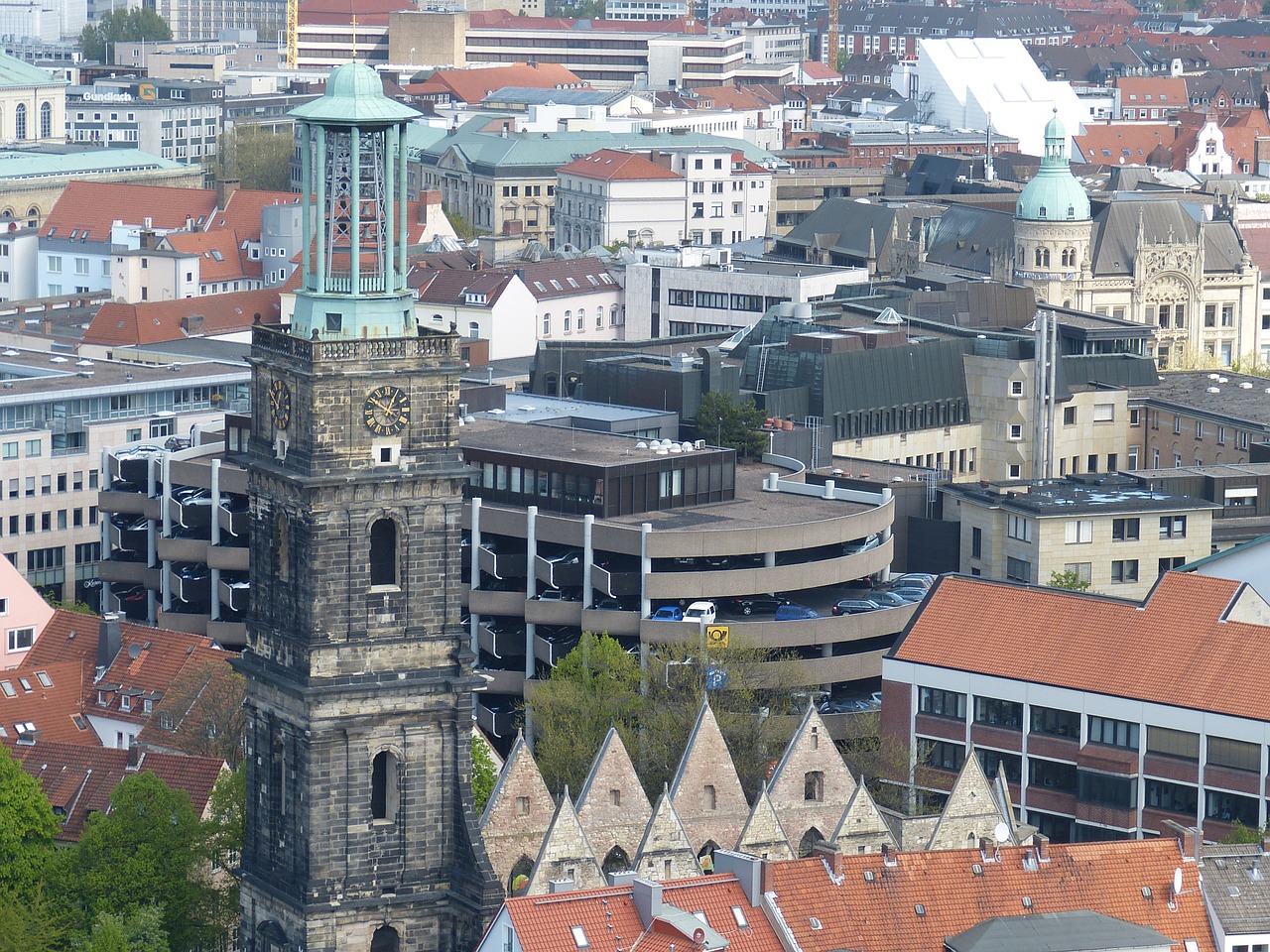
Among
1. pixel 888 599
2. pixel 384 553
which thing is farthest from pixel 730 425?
pixel 384 553

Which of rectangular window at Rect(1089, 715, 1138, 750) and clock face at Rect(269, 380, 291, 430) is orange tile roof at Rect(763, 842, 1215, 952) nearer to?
clock face at Rect(269, 380, 291, 430)

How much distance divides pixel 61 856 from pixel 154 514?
51980 mm

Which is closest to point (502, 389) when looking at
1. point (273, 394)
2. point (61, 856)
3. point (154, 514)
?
point (154, 514)

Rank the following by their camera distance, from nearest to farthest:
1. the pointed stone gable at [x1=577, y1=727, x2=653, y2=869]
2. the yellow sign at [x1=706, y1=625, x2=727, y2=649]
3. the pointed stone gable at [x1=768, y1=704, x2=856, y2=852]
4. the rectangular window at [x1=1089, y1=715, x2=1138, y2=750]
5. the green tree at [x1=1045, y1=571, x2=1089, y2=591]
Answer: the pointed stone gable at [x1=577, y1=727, x2=653, y2=869] → the pointed stone gable at [x1=768, y1=704, x2=856, y2=852] → the rectangular window at [x1=1089, y1=715, x2=1138, y2=750] → the yellow sign at [x1=706, y1=625, x2=727, y2=649] → the green tree at [x1=1045, y1=571, x2=1089, y2=591]

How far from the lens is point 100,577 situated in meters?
188

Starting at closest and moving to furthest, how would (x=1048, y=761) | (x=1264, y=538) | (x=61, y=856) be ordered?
1. (x=61, y=856)
2. (x=1048, y=761)
3. (x=1264, y=538)

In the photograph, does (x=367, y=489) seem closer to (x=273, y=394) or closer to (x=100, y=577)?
(x=273, y=394)

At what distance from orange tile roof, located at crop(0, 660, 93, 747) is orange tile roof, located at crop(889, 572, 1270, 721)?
37246 mm

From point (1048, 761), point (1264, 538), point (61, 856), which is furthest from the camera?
point (1264, 538)

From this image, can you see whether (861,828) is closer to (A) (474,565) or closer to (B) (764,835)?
(B) (764,835)

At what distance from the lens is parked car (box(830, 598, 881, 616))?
543 ft

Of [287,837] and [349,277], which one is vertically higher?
[349,277]

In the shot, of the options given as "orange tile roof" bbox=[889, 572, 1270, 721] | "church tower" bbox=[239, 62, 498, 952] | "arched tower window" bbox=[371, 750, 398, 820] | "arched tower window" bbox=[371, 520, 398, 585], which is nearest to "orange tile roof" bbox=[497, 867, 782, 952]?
"church tower" bbox=[239, 62, 498, 952]

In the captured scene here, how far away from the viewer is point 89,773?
147000 mm
